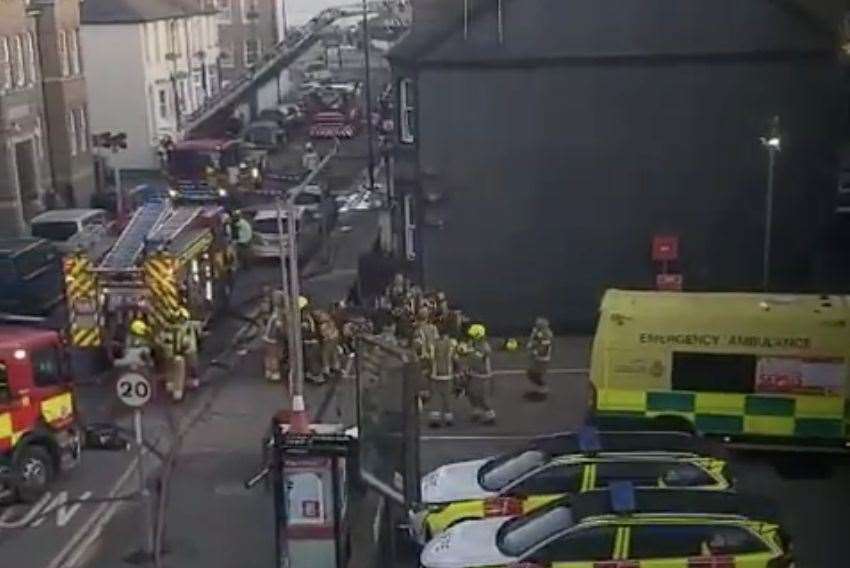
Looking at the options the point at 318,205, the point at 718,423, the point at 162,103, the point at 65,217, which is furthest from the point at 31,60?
the point at 718,423

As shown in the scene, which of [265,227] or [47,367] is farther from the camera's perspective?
[265,227]

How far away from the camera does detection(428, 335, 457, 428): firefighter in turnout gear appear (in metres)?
18.8

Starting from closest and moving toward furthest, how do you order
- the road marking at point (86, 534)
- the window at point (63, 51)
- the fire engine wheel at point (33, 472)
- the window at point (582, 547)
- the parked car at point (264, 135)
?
the window at point (582, 547) < the road marking at point (86, 534) < the fire engine wheel at point (33, 472) < the window at point (63, 51) < the parked car at point (264, 135)

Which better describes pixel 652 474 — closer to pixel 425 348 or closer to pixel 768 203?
pixel 425 348

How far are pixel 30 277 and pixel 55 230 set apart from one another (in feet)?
20.6

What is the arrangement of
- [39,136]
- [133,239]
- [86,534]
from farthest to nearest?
[39,136], [133,239], [86,534]

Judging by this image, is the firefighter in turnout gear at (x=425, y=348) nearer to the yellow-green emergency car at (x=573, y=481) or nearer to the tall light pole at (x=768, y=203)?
the yellow-green emergency car at (x=573, y=481)

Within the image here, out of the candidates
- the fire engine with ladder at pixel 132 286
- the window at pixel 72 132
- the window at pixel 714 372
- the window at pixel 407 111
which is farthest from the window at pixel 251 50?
the window at pixel 714 372

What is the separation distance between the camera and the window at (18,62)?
36250 millimetres

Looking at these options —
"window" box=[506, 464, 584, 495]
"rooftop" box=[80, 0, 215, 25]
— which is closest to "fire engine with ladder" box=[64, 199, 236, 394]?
"window" box=[506, 464, 584, 495]

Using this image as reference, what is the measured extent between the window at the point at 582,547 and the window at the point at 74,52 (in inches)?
1197

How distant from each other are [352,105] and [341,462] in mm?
45875

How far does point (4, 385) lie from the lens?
642 inches

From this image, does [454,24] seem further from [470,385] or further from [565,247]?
[470,385]
